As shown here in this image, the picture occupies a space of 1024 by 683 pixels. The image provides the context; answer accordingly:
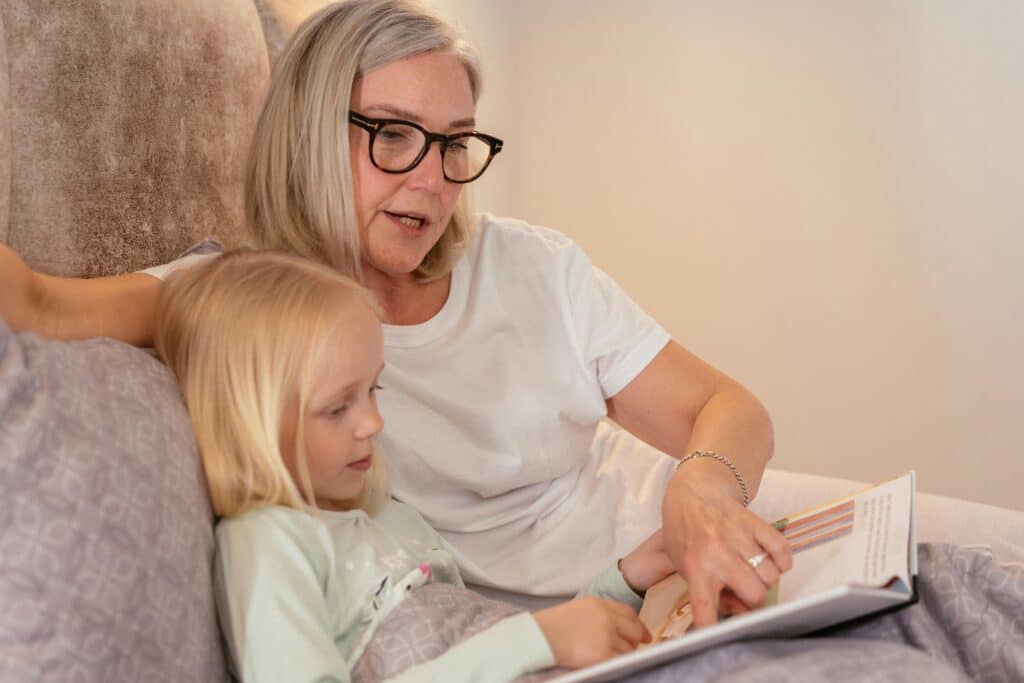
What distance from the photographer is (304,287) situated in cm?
113

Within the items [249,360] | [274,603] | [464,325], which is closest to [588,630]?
[274,603]

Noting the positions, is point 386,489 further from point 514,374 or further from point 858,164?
point 858,164

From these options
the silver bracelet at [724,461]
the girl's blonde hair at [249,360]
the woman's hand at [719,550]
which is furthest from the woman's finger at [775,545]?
the girl's blonde hair at [249,360]

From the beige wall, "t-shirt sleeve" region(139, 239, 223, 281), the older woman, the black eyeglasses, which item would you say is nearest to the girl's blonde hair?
"t-shirt sleeve" region(139, 239, 223, 281)

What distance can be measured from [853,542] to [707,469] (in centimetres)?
35

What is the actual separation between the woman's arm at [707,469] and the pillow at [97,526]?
44 cm

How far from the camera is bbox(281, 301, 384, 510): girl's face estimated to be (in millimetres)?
1106

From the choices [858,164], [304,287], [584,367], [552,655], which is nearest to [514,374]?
[584,367]

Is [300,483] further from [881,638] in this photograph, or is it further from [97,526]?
[881,638]

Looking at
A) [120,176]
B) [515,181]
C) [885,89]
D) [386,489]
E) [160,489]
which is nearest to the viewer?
[160,489]

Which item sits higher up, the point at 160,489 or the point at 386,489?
the point at 160,489

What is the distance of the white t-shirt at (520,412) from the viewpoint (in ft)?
4.82

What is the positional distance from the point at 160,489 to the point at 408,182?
614 millimetres

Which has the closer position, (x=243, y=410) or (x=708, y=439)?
(x=243, y=410)
